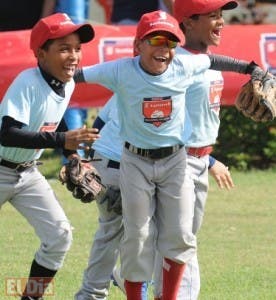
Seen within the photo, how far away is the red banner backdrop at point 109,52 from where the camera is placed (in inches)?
456

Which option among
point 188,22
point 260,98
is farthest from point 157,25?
point 260,98

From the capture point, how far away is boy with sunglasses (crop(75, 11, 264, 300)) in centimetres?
632

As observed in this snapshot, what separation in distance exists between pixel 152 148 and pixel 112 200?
593 mm

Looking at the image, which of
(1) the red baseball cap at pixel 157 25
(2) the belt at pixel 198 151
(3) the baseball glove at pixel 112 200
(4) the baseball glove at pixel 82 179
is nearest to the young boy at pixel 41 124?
(4) the baseball glove at pixel 82 179

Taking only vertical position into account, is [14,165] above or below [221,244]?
above

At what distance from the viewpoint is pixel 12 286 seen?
24.4 feet

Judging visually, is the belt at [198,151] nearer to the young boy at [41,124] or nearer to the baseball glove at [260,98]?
the baseball glove at [260,98]

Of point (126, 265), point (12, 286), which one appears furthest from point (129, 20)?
point (126, 265)

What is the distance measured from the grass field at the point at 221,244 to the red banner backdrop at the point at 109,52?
0.96m

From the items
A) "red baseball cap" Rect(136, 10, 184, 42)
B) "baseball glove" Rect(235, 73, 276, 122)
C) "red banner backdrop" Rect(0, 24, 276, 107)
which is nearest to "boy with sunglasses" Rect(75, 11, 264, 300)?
"red baseball cap" Rect(136, 10, 184, 42)

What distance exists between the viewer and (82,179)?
659cm

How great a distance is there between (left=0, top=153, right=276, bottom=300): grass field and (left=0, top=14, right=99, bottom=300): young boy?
603mm

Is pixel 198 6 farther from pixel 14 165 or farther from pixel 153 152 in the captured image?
pixel 14 165

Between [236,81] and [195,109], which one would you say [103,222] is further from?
[236,81]
